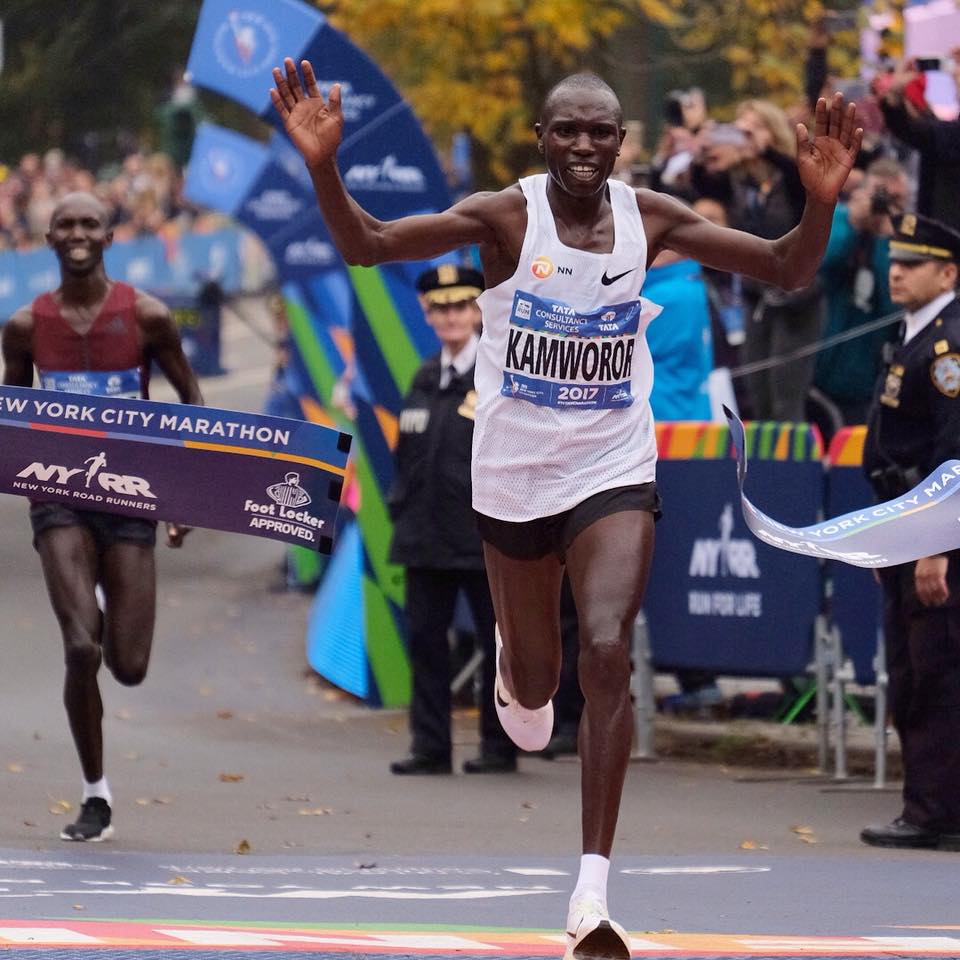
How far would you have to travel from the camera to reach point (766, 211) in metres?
12.9

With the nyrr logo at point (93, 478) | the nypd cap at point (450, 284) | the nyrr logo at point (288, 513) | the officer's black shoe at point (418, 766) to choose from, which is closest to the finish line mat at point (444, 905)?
the nyrr logo at point (288, 513)

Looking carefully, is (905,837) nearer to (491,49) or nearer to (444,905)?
(444,905)

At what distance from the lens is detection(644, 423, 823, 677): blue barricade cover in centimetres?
1045

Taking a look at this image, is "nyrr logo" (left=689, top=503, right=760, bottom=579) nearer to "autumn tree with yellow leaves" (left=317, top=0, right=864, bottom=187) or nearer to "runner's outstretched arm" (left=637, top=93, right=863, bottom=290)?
"runner's outstretched arm" (left=637, top=93, right=863, bottom=290)

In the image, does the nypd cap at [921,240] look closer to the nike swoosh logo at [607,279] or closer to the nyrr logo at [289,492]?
the nyrr logo at [289,492]

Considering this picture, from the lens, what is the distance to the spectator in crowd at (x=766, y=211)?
12938 mm

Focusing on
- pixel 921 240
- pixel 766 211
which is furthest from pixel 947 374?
pixel 766 211

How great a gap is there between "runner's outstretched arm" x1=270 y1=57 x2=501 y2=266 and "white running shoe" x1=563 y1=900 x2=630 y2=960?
1.74 metres

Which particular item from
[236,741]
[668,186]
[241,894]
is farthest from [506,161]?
[241,894]

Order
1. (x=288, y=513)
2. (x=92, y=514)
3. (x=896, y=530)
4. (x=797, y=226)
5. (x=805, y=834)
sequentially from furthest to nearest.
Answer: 1. (x=805, y=834)
2. (x=92, y=514)
3. (x=288, y=513)
4. (x=896, y=530)
5. (x=797, y=226)

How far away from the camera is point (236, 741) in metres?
11.8

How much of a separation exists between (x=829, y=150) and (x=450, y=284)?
461 cm

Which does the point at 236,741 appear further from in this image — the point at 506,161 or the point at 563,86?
the point at 506,161

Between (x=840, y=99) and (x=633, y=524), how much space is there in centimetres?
123
